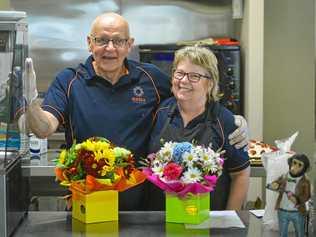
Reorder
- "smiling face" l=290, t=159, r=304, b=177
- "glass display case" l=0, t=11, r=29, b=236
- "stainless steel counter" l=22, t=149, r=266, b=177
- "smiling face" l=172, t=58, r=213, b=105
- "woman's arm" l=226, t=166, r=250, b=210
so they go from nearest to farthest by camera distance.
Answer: "smiling face" l=290, t=159, r=304, b=177 → "glass display case" l=0, t=11, r=29, b=236 → "smiling face" l=172, t=58, r=213, b=105 → "woman's arm" l=226, t=166, r=250, b=210 → "stainless steel counter" l=22, t=149, r=266, b=177

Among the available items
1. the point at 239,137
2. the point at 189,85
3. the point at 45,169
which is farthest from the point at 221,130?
the point at 45,169

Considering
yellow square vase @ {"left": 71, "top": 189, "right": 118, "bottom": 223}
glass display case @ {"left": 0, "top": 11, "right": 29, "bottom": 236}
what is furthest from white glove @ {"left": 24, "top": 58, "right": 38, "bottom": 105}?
yellow square vase @ {"left": 71, "top": 189, "right": 118, "bottom": 223}

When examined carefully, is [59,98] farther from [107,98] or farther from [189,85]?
[189,85]

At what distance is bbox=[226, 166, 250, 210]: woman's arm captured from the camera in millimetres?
2133

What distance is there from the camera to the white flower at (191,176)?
161 centimetres

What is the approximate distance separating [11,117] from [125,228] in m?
0.45

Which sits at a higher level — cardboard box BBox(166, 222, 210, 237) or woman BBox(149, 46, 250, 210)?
woman BBox(149, 46, 250, 210)

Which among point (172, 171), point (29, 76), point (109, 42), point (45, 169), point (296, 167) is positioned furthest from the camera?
point (45, 169)

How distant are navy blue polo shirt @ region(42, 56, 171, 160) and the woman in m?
0.07

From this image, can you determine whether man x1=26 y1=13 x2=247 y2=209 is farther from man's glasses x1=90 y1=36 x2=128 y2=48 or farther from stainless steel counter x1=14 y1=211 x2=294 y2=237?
stainless steel counter x1=14 y1=211 x2=294 y2=237

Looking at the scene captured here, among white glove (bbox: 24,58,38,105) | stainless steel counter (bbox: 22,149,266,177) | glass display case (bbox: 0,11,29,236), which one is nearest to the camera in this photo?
glass display case (bbox: 0,11,29,236)

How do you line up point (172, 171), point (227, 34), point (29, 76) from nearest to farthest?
point (172, 171) < point (29, 76) < point (227, 34)

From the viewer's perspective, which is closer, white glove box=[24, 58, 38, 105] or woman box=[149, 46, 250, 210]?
white glove box=[24, 58, 38, 105]

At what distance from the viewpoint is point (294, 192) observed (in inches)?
58.0
